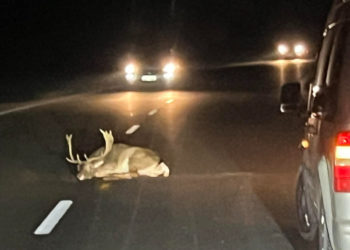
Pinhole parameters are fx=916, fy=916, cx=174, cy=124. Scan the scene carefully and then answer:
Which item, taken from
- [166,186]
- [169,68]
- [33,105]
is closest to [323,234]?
[166,186]

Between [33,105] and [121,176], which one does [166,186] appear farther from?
[33,105]

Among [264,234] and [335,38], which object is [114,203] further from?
[335,38]

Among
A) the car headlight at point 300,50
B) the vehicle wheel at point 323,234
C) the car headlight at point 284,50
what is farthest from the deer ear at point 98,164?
the car headlight at point 284,50

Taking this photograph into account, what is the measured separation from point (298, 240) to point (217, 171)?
5031 mm

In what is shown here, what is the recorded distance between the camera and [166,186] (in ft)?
40.8

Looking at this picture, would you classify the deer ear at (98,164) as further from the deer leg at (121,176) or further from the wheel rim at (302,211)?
the wheel rim at (302,211)

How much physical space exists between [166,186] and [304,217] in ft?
12.6

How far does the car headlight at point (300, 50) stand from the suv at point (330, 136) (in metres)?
49.6

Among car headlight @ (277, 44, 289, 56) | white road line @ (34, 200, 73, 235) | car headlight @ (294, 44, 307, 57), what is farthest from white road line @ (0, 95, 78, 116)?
car headlight @ (277, 44, 289, 56)

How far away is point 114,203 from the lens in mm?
11172

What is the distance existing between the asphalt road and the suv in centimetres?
122

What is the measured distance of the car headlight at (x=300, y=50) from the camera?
57.6 metres

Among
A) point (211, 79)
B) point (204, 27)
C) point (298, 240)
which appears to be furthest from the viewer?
point (204, 27)

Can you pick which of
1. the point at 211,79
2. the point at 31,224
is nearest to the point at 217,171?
the point at 31,224
